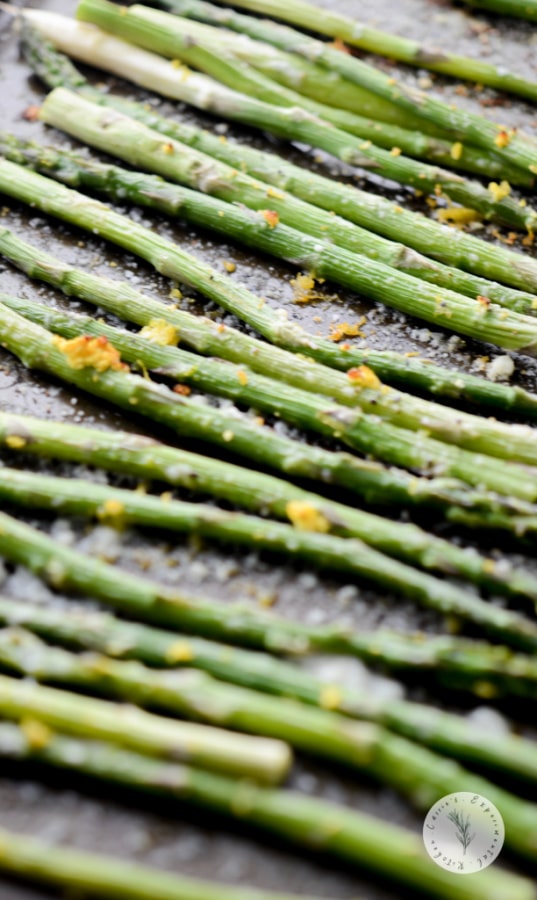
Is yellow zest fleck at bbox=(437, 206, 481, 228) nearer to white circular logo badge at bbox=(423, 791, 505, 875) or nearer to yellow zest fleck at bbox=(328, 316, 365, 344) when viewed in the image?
yellow zest fleck at bbox=(328, 316, 365, 344)

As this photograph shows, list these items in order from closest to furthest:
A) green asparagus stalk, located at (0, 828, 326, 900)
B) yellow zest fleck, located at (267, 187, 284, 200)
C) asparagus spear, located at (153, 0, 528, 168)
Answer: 1. green asparagus stalk, located at (0, 828, 326, 900)
2. yellow zest fleck, located at (267, 187, 284, 200)
3. asparagus spear, located at (153, 0, 528, 168)

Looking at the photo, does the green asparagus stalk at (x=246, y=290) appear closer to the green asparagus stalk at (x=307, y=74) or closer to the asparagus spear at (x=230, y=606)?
the green asparagus stalk at (x=307, y=74)

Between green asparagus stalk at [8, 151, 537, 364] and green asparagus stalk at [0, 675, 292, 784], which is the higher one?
green asparagus stalk at [8, 151, 537, 364]

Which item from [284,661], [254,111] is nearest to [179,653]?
[284,661]

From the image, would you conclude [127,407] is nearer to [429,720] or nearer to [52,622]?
[52,622]

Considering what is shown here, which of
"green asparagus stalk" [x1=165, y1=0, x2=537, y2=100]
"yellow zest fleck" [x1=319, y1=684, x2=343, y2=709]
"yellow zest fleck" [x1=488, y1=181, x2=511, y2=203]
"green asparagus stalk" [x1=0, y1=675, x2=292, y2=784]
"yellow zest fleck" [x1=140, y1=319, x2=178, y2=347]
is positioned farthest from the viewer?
"green asparagus stalk" [x1=165, y1=0, x2=537, y2=100]

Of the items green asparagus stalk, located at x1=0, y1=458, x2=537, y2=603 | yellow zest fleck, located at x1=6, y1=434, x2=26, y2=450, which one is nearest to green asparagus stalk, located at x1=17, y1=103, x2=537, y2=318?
green asparagus stalk, located at x1=0, y1=458, x2=537, y2=603

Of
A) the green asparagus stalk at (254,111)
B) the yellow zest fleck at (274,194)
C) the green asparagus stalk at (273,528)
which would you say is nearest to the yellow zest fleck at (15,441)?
the green asparagus stalk at (273,528)
